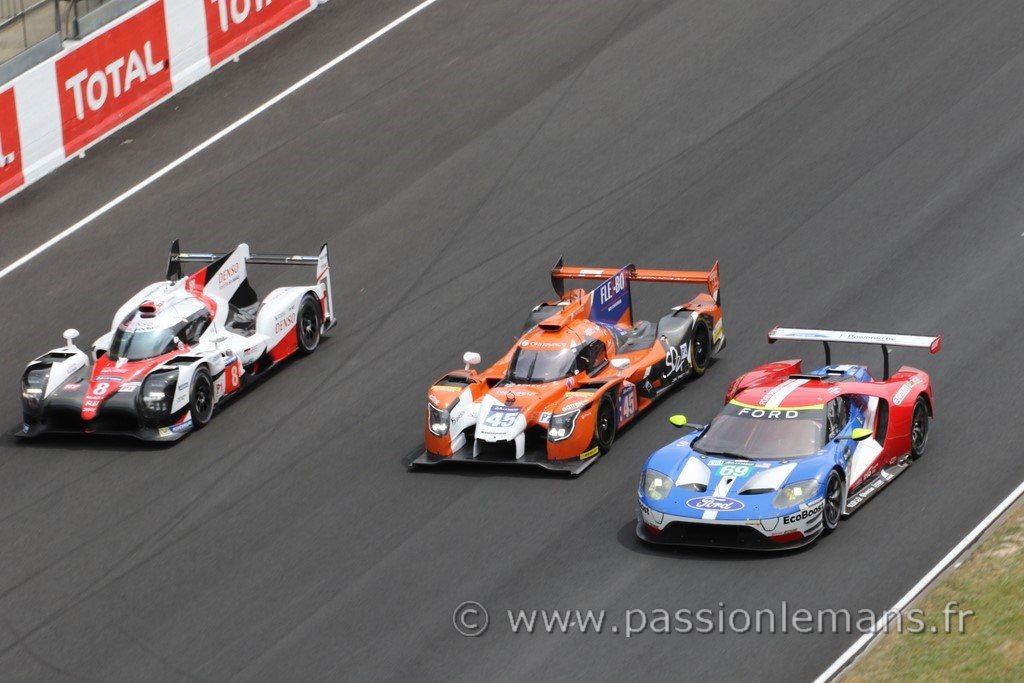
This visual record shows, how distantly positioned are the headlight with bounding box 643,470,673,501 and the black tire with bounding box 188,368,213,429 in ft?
22.7

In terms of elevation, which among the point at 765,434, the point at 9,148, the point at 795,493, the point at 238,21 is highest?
the point at 238,21

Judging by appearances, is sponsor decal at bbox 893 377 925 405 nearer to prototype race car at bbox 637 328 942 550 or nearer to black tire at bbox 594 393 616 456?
prototype race car at bbox 637 328 942 550

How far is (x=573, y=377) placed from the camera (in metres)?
22.0

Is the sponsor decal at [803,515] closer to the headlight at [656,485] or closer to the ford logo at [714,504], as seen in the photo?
the ford logo at [714,504]

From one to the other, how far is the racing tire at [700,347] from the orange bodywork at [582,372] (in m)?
0.03

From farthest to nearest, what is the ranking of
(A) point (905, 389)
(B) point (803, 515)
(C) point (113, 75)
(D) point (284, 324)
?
(C) point (113, 75) → (D) point (284, 324) → (A) point (905, 389) → (B) point (803, 515)

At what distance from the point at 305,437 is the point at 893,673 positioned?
31.6 feet

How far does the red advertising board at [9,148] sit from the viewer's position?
30062 mm

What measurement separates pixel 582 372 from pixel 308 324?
5047 mm

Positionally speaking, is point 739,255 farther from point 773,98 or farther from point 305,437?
point 305,437

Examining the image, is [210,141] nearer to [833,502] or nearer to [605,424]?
[605,424]

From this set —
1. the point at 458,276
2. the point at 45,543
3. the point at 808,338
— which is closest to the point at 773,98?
the point at 458,276

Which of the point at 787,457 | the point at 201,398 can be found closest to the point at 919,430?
the point at 787,457

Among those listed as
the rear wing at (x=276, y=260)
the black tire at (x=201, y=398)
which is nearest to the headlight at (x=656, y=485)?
the black tire at (x=201, y=398)
